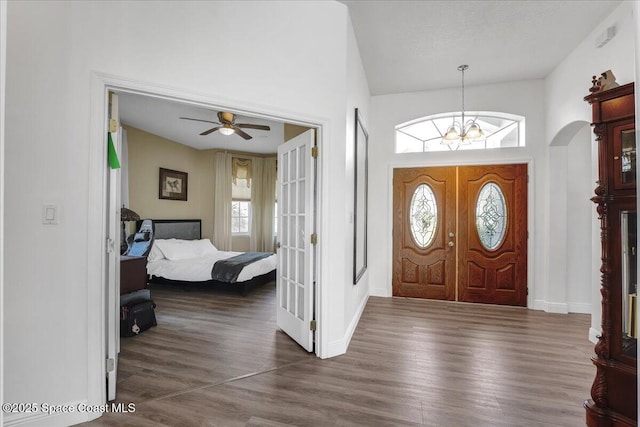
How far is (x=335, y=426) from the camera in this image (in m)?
1.85

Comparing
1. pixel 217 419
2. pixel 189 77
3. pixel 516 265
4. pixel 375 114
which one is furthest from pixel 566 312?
pixel 189 77

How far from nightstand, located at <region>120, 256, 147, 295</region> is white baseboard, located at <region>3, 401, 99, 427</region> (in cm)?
139

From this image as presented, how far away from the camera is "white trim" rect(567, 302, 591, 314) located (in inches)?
157

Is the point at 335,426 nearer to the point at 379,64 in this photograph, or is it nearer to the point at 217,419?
the point at 217,419

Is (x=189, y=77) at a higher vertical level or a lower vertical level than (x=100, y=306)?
higher

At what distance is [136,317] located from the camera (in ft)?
10.4

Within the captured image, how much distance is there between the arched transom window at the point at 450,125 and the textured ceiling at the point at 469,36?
0.51m

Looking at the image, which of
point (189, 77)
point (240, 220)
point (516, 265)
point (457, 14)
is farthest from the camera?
point (240, 220)

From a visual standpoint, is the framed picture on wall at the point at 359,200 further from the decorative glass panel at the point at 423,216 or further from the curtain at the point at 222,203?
the curtain at the point at 222,203

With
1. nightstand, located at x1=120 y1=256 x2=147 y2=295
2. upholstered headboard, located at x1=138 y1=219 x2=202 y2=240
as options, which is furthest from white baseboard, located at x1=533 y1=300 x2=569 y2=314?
upholstered headboard, located at x1=138 y1=219 x2=202 y2=240

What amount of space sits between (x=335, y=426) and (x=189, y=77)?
2438mm

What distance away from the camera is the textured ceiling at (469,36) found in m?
2.82

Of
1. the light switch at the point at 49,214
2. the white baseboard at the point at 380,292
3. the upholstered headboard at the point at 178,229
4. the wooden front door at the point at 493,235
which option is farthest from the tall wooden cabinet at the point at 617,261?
the upholstered headboard at the point at 178,229

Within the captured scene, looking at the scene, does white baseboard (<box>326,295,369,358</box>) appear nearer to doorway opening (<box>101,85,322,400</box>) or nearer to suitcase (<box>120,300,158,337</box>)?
doorway opening (<box>101,85,322,400</box>)
